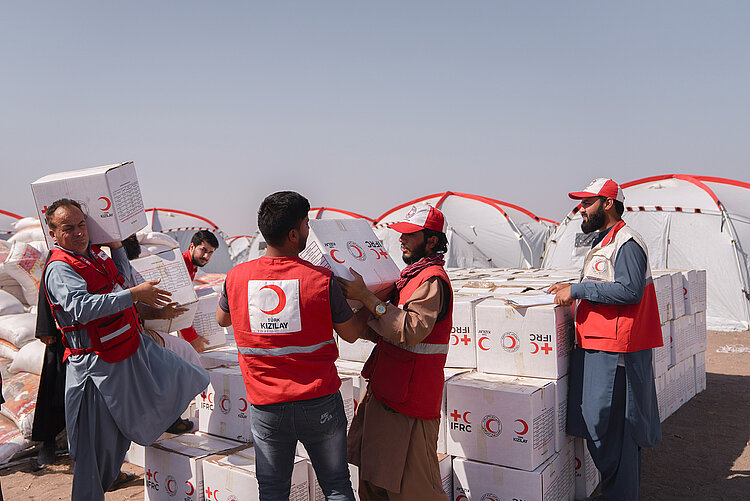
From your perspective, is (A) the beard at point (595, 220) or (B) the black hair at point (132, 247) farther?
(B) the black hair at point (132, 247)

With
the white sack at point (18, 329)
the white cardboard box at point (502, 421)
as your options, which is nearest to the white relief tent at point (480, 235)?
the white sack at point (18, 329)

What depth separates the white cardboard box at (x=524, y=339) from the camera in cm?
312

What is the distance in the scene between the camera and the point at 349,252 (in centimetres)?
249

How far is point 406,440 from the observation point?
2.35 metres

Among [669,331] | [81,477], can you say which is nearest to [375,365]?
[81,477]

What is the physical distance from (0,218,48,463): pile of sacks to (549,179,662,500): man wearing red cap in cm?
413

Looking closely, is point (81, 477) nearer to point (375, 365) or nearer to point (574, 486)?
point (375, 365)

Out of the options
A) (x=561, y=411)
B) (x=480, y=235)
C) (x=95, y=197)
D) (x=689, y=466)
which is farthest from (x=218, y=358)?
(x=480, y=235)

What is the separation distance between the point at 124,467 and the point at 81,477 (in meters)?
1.53

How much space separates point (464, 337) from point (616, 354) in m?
0.87

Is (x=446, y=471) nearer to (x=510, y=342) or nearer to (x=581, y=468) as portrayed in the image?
(x=510, y=342)

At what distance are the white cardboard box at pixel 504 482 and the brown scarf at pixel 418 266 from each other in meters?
1.21

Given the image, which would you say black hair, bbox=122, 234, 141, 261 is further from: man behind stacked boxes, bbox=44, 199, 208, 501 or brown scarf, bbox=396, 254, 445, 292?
brown scarf, bbox=396, 254, 445, 292

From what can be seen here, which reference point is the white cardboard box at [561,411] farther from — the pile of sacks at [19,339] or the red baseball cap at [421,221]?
the pile of sacks at [19,339]
